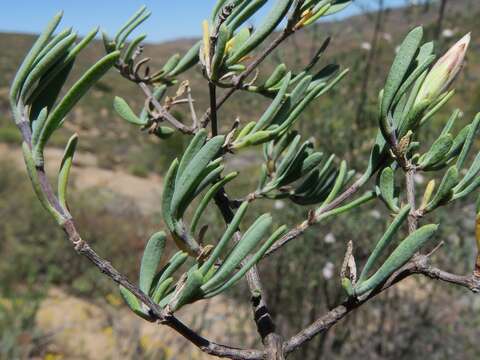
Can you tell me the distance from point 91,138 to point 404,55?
44.0 feet

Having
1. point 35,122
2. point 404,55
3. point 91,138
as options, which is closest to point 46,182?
point 35,122

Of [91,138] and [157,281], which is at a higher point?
[157,281]

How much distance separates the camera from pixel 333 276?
9.37 ft

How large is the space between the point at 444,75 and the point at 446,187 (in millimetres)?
78

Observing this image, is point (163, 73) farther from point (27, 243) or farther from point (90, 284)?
point (27, 243)

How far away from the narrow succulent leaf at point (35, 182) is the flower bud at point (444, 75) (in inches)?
9.2

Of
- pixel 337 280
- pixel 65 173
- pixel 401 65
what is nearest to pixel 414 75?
pixel 401 65

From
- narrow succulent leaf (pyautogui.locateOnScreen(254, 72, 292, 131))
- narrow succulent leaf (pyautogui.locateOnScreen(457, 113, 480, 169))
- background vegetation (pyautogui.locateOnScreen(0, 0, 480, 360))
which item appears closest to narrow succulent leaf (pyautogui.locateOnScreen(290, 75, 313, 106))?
narrow succulent leaf (pyautogui.locateOnScreen(254, 72, 292, 131))

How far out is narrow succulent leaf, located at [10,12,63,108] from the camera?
0.97 ft

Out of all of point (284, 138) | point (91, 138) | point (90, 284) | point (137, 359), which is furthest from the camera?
point (91, 138)

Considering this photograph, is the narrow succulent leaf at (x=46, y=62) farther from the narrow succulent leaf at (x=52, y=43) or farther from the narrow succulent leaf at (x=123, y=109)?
A: the narrow succulent leaf at (x=123, y=109)

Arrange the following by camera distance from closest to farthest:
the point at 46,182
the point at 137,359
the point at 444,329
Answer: the point at 46,182, the point at 137,359, the point at 444,329

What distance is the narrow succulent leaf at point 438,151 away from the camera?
0.35 metres

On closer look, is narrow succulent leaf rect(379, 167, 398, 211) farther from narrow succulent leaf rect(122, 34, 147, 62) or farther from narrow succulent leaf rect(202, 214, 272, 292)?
narrow succulent leaf rect(122, 34, 147, 62)
